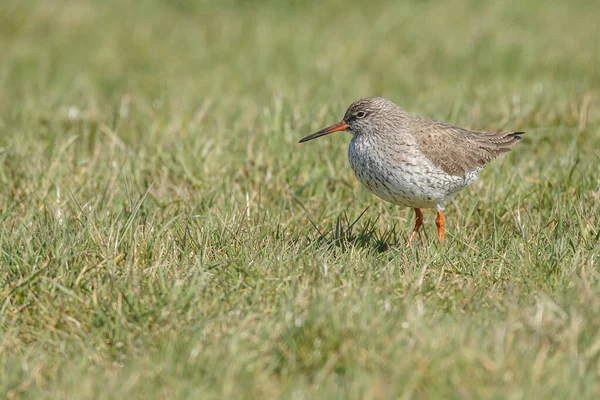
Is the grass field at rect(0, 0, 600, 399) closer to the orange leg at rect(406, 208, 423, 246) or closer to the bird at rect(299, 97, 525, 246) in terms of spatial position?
the orange leg at rect(406, 208, 423, 246)

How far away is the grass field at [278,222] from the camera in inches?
146

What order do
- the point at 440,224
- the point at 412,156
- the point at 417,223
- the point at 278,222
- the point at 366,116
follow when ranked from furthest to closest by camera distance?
the point at 366,116 < the point at 417,223 < the point at 440,224 < the point at 412,156 < the point at 278,222

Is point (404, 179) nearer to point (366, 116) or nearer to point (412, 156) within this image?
point (412, 156)

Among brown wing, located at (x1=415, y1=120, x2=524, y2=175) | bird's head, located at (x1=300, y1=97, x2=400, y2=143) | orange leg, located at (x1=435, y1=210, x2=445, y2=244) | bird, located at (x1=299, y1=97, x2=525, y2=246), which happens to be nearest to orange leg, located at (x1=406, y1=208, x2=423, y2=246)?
bird, located at (x1=299, y1=97, x2=525, y2=246)

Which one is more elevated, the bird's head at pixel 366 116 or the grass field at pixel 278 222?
the bird's head at pixel 366 116

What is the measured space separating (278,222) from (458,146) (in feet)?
4.48

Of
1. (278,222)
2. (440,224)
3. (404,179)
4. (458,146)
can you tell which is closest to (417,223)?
(440,224)

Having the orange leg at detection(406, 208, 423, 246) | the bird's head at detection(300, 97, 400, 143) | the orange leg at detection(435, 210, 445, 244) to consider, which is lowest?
the orange leg at detection(406, 208, 423, 246)

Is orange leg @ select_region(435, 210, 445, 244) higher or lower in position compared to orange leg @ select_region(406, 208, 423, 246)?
higher

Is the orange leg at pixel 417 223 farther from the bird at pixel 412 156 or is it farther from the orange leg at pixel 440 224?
the orange leg at pixel 440 224

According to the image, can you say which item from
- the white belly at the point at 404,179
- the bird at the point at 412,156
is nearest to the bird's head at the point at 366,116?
the bird at the point at 412,156

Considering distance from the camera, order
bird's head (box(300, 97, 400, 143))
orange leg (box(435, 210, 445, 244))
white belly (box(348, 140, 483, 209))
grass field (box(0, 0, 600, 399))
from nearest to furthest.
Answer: grass field (box(0, 0, 600, 399))
white belly (box(348, 140, 483, 209))
orange leg (box(435, 210, 445, 244))
bird's head (box(300, 97, 400, 143))

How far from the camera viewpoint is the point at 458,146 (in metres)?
5.82

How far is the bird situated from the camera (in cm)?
544
